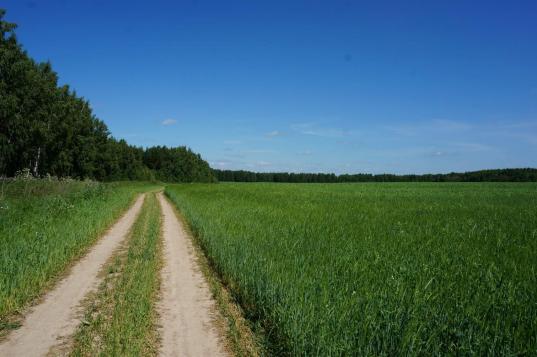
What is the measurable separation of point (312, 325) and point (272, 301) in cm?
127

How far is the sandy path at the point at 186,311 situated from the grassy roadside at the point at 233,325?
0.15m

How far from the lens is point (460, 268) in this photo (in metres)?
6.98

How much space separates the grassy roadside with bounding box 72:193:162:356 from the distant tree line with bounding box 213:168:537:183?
113 metres

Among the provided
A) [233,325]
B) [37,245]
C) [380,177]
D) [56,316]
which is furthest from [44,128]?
[380,177]

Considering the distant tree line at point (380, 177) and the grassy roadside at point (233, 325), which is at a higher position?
the distant tree line at point (380, 177)

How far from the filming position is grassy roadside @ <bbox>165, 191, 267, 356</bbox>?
5.28 meters

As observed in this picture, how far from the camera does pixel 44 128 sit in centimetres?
3544

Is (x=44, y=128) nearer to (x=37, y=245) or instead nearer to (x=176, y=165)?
(x=37, y=245)

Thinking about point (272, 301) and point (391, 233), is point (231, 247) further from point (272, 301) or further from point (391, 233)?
point (391, 233)

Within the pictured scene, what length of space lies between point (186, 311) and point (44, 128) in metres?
35.8

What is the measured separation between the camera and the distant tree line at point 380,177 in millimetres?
104812

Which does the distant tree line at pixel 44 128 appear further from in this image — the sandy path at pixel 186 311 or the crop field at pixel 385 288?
the crop field at pixel 385 288

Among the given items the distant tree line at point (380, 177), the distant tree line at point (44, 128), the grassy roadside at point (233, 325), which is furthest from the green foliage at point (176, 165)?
the grassy roadside at point (233, 325)

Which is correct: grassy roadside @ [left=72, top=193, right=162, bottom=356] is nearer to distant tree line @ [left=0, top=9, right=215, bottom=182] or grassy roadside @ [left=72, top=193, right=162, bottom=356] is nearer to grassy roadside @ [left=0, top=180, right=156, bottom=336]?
grassy roadside @ [left=0, top=180, right=156, bottom=336]
